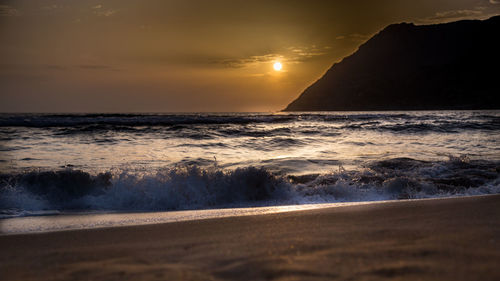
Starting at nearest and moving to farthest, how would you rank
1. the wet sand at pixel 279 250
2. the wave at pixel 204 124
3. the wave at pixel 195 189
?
the wet sand at pixel 279 250 → the wave at pixel 195 189 → the wave at pixel 204 124

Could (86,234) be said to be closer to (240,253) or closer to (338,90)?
(240,253)

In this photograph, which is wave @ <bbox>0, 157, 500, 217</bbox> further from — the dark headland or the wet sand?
the dark headland

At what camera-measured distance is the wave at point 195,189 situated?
5.55 m

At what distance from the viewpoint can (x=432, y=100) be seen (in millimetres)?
108000

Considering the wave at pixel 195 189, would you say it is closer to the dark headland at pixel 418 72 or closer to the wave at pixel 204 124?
the wave at pixel 204 124

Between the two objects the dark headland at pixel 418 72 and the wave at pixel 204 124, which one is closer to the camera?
the wave at pixel 204 124

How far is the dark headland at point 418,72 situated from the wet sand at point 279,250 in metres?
103

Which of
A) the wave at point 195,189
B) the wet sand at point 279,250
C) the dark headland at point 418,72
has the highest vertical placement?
the dark headland at point 418,72

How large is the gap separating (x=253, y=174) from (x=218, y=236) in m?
3.68

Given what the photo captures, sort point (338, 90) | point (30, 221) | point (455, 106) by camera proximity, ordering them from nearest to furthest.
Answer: point (30, 221) → point (455, 106) → point (338, 90)

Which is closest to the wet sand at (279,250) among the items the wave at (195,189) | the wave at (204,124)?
the wave at (195,189)

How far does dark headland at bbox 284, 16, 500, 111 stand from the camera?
353 ft

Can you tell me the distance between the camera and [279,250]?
223 centimetres

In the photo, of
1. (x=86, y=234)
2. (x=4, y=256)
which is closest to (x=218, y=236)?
(x=86, y=234)
